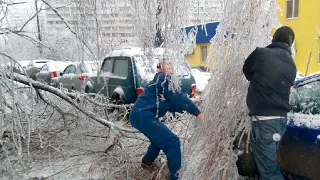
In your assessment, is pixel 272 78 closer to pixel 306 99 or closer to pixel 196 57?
pixel 306 99

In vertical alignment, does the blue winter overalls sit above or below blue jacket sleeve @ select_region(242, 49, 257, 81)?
below

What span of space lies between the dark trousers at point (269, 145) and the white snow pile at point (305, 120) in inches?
3.7

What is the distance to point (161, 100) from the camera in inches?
139

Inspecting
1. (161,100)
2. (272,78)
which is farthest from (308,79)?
(161,100)

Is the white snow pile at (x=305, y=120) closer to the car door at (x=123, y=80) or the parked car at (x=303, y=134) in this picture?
the parked car at (x=303, y=134)

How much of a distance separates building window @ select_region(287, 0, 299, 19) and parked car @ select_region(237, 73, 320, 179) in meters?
13.6

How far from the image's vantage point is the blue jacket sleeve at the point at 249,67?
2945 mm

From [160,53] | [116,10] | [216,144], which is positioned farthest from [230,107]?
[116,10]

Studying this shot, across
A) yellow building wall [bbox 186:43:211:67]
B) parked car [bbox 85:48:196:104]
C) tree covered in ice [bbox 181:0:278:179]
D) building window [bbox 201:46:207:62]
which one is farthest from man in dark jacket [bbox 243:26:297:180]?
parked car [bbox 85:48:196:104]

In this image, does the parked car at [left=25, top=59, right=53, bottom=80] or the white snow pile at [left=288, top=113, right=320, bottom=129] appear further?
the parked car at [left=25, top=59, right=53, bottom=80]

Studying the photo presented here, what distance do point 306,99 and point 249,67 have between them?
1.89ft

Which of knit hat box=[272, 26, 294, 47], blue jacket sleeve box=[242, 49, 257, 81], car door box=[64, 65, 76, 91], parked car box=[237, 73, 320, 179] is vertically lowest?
car door box=[64, 65, 76, 91]

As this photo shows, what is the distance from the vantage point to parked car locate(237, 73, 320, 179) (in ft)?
8.82

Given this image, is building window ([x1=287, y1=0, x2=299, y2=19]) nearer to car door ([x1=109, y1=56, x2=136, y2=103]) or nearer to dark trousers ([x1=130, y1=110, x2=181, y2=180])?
car door ([x1=109, y1=56, x2=136, y2=103])
